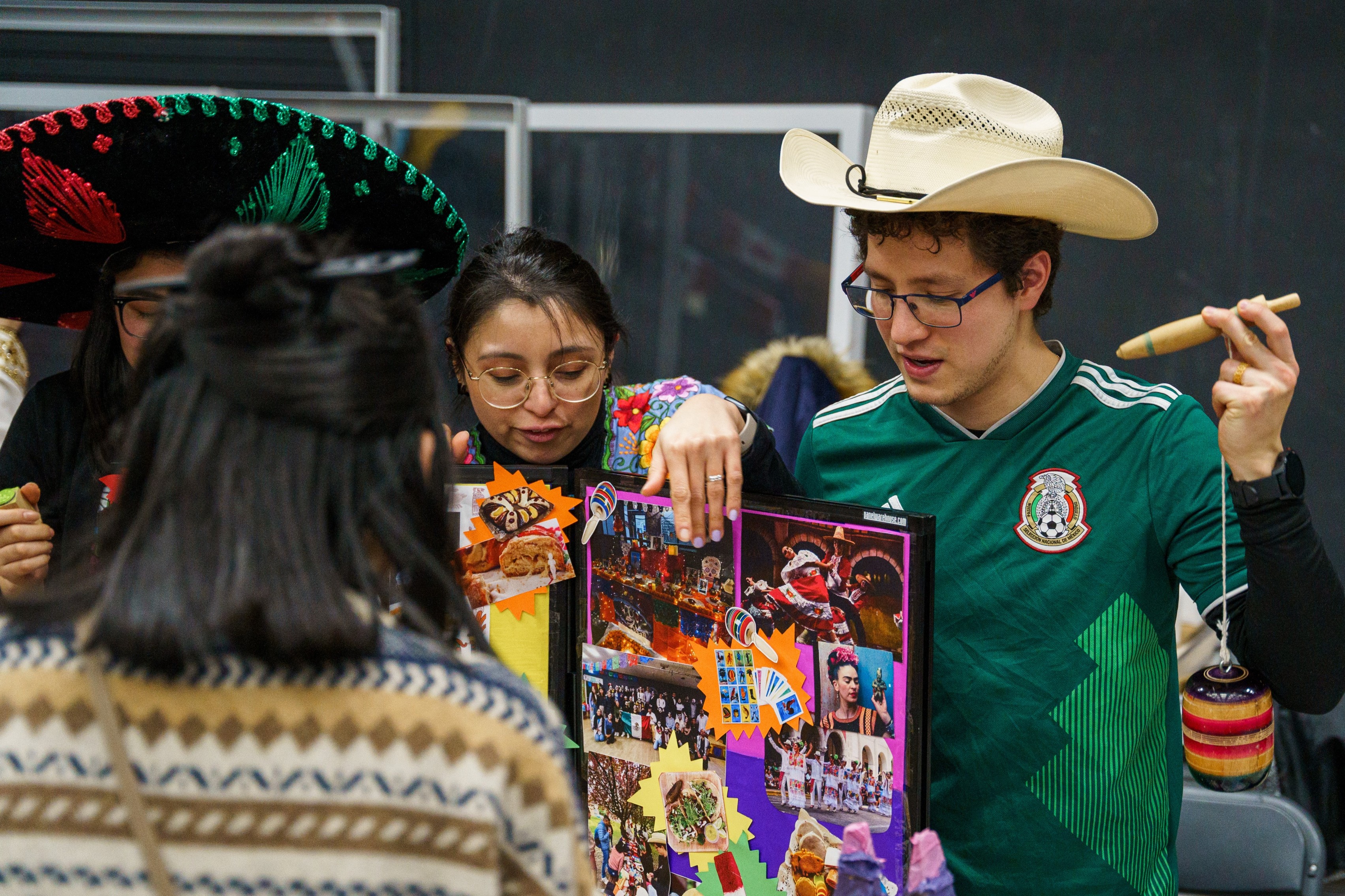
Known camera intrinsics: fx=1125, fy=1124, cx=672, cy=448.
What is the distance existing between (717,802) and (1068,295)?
275 cm

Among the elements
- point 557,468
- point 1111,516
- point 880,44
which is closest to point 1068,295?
point 880,44

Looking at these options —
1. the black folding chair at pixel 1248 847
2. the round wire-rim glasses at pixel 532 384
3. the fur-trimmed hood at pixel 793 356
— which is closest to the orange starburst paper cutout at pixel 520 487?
the round wire-rim glasses at pixel 532 384

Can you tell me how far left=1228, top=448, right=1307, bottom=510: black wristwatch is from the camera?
1.38m

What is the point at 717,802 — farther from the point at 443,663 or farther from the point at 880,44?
the point at 880,44

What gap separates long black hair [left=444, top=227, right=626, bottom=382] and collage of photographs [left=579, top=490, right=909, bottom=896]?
1.23 ft

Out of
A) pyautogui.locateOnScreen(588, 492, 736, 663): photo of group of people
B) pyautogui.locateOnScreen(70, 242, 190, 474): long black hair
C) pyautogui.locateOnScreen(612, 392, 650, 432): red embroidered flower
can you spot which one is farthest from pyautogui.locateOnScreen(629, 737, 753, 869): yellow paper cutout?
pyautogui.locateOnScreen(70, 242, 190, 474): long black hair

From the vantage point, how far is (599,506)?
1.71 meters

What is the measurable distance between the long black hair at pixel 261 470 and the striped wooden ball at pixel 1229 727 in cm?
104

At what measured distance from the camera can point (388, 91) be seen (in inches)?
161

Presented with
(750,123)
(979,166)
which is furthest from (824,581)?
(750,123)

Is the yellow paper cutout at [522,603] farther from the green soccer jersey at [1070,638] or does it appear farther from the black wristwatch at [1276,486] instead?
the black wristwatch at [1276,486]

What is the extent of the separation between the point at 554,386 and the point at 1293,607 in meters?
1.09

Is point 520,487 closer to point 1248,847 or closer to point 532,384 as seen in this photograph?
point 532,384

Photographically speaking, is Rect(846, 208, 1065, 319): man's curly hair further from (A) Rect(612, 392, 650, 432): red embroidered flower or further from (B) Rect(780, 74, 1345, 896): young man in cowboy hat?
(A) Rect(612, 392, 650, 432): red embroidered flower
